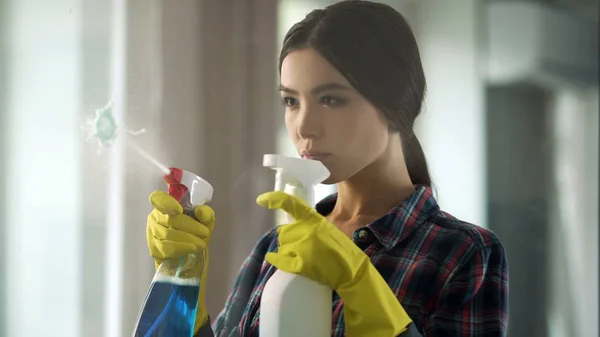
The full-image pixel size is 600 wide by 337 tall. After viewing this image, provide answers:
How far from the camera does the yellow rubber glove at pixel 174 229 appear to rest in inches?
23.4

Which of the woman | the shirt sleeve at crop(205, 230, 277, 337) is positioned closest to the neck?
the woman

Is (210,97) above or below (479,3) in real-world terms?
below

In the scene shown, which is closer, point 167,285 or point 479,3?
point 167,285

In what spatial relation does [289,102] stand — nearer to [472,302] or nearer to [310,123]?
[310,123]

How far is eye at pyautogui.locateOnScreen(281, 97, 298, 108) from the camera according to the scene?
0.65 m

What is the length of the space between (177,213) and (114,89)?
0.17 m

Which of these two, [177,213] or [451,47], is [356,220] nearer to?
[177,213]

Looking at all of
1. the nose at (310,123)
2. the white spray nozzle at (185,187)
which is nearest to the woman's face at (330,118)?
the nose at (310,123)

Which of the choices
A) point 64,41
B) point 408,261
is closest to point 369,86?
point 408,261

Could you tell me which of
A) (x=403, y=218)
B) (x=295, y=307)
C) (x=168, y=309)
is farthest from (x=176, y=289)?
(x=403, y=218)

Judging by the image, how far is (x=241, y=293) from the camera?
73 centimetres

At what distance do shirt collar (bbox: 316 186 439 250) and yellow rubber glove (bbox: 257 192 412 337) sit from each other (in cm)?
10

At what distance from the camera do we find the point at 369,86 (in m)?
0.63

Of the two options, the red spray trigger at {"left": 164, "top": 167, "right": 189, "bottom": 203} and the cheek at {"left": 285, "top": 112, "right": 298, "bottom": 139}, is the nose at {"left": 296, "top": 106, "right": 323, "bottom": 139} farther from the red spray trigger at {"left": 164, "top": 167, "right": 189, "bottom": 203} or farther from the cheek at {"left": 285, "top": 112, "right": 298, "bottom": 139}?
the red spray trigger at {"left": 164, "top": 167, "right": 189, "bottom": 203}
